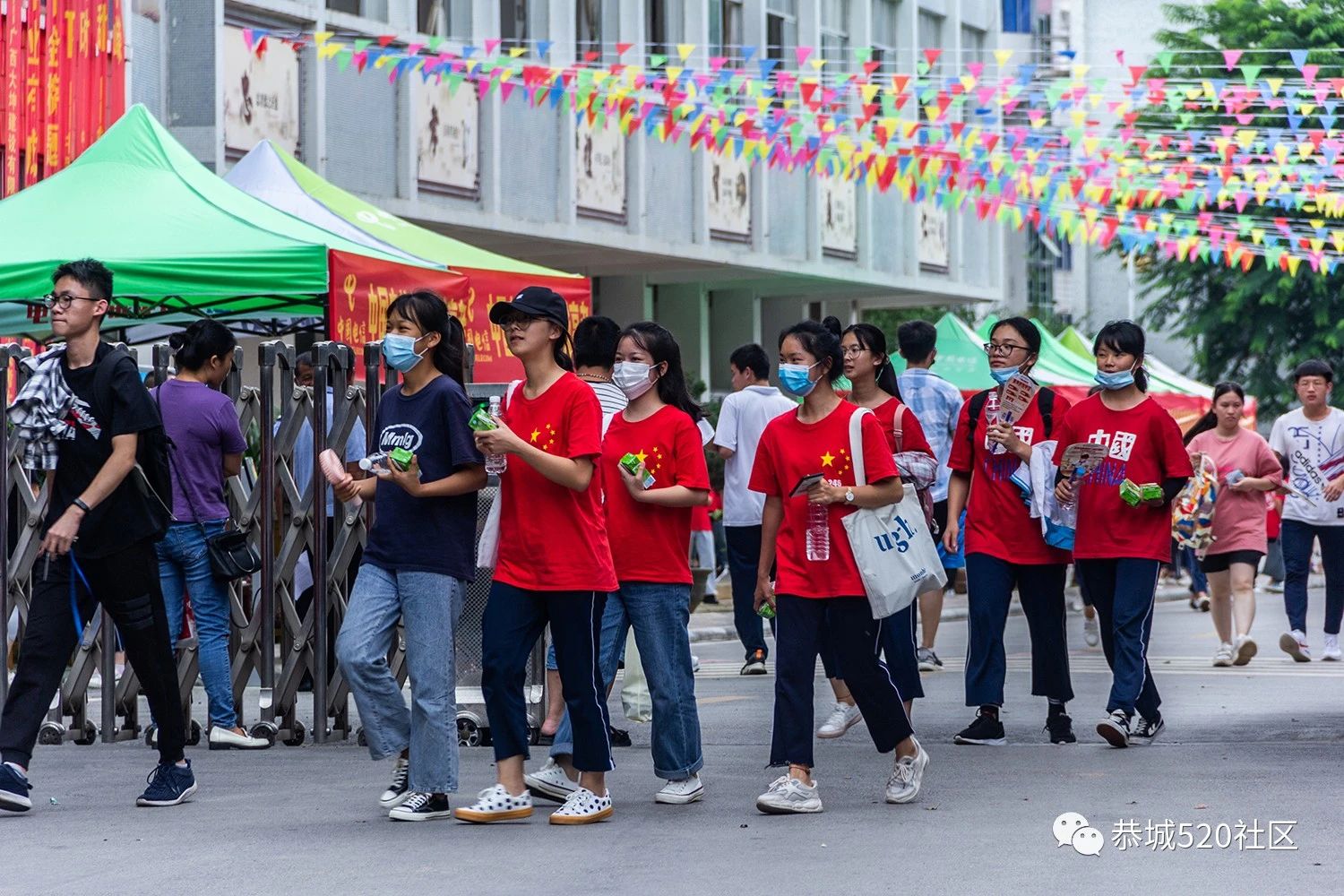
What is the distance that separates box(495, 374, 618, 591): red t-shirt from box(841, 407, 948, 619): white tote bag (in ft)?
3.06

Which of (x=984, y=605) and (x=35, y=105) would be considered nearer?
(x=984, y=605)

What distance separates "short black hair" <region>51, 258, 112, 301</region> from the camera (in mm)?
7754

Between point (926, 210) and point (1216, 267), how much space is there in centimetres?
622

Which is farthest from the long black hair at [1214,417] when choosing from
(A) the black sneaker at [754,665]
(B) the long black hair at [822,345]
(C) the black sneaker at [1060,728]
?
(B) the long black hair at [822,345]

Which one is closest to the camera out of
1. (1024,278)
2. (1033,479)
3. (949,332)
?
(1033,479)

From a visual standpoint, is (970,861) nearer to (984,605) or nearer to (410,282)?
(984,605)

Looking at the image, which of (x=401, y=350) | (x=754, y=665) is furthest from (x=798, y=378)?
(x=754, y=665)

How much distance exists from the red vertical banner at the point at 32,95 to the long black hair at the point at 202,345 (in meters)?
8.86

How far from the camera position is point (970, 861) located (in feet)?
21.4

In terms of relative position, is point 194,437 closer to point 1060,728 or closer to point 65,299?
point 65,299

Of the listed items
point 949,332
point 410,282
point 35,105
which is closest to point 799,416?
point 410,282

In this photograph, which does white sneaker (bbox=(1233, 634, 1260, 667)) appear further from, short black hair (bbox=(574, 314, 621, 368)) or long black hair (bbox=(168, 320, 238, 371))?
long black hair (bbox=(168, 320, 238, 371))

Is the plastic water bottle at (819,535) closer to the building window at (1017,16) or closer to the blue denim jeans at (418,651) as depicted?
the blue denim jeans at (418,651)

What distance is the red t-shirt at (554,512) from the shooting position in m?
7.23
